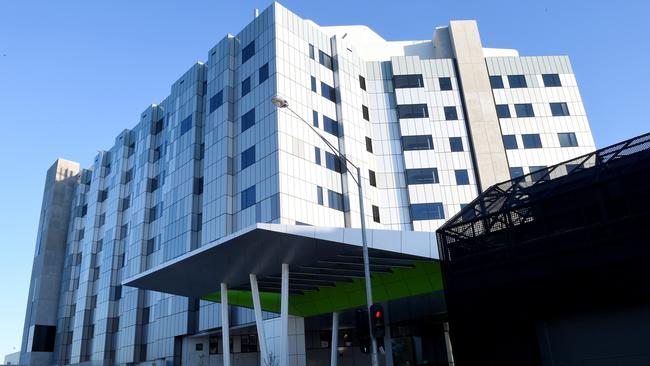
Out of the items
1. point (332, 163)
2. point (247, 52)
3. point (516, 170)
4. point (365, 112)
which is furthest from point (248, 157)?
point (516, 170)

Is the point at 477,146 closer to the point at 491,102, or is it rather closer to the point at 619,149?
the point at 491,102

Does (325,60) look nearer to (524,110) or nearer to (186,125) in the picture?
(186,125)

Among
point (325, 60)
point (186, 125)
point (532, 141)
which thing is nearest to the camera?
point (325, 60)

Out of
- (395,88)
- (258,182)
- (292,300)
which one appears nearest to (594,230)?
(292,300)

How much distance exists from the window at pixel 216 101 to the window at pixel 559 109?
36053mm

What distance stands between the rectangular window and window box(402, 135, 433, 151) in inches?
86.8

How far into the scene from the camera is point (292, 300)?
3841 cm

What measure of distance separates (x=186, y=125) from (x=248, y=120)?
11.8 meters

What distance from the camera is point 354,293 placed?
3406cm

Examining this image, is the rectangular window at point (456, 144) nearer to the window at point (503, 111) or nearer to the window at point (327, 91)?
the window at point (503, 111)

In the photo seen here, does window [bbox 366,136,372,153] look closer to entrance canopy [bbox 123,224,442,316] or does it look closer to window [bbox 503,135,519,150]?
window [bbox 503,135,519,150]

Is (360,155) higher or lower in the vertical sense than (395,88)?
lower

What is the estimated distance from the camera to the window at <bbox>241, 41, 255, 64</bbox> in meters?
49.1

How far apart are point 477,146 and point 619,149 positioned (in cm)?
3760
